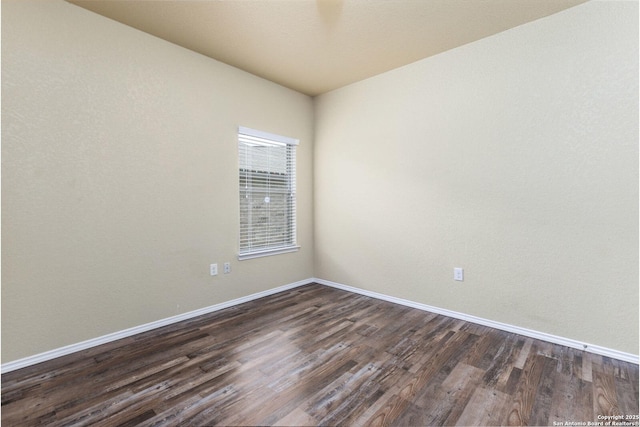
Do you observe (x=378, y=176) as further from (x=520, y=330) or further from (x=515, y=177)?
(x=520, y=330)

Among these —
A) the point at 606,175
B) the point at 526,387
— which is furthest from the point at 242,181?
the point at 606,175

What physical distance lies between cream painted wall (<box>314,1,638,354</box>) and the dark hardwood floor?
0.37 meters

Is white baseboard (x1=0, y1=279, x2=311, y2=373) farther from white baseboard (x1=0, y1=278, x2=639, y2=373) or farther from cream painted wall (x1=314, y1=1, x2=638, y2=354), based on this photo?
cream painted wall (x1=314, y1=1, x2=638, y2=354)

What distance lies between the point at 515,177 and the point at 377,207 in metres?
1.37

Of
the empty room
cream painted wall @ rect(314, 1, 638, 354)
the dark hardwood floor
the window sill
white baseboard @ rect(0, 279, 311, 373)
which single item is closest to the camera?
the dark hardwood floor

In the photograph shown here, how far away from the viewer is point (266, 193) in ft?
11.7

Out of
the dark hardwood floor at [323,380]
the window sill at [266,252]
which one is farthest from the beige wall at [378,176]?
the dark hardwood floor at [323,380]

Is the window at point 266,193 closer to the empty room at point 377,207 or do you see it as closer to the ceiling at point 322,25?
the empty room at point 377,207

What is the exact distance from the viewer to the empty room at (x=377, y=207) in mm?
1778

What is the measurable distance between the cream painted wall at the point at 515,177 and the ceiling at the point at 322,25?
27 cm

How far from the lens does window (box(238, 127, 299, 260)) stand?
3330 mm

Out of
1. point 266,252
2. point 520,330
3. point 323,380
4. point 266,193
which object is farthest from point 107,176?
point 520,330

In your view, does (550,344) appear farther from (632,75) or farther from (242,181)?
(242,181)

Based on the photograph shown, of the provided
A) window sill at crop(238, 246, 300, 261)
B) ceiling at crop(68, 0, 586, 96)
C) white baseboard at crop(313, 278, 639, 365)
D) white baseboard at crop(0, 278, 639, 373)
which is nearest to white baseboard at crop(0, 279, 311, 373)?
white baseboard at crop(0, 278, 639, 373)
